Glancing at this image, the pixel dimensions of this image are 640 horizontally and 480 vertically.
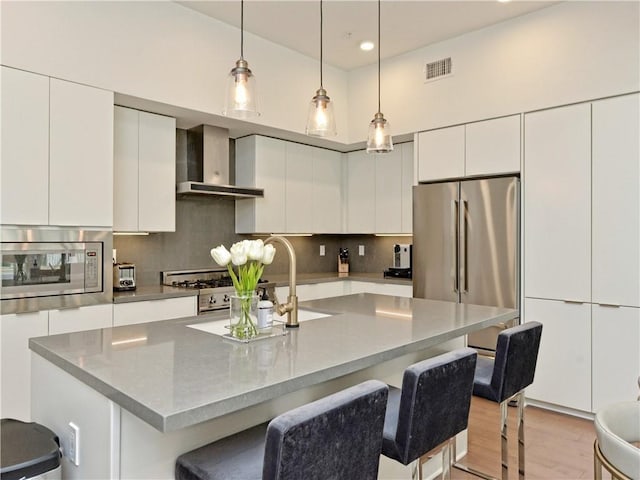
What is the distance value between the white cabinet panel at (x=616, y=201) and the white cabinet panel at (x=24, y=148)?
150 inches

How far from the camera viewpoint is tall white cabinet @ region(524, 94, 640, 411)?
3.15 m

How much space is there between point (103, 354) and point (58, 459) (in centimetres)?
34

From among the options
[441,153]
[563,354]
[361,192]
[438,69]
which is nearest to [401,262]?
[361,192]

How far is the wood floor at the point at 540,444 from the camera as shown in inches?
102

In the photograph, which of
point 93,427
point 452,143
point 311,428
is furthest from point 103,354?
point 452,143

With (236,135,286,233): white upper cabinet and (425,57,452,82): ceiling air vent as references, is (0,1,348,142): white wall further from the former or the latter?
(425,57,452,82): ceiling air vent

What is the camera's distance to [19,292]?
2.78 metres

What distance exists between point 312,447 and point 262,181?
3.62m

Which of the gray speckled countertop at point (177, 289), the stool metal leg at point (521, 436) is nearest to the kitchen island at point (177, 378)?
the stool metal leg at point (521, 436)

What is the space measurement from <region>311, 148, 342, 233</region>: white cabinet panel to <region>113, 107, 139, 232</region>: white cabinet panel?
2.02 meters

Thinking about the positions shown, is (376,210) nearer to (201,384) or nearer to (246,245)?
(246,245)

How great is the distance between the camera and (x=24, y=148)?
2.78 meters

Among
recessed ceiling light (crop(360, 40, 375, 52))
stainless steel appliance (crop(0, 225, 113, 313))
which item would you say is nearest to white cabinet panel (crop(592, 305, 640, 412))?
recessed ceiling light (crop(360, 40, 375, 52))

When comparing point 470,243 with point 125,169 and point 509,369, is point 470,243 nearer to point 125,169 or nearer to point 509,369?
point 509,369
